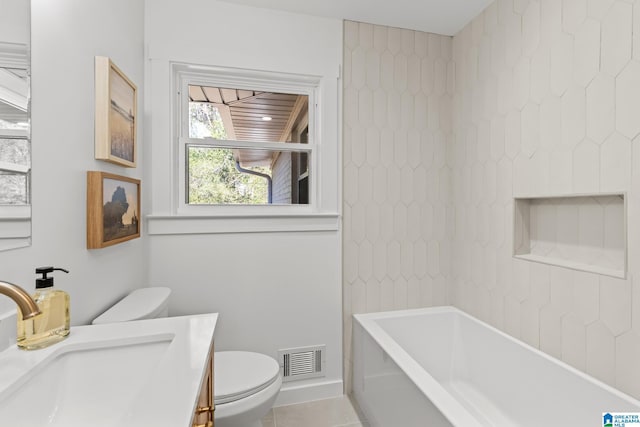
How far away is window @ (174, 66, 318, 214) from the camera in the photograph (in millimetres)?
2064

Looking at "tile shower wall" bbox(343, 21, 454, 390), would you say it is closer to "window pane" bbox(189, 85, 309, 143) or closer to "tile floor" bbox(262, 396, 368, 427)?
"tile floor" bbox(262, 396, 368, 427)

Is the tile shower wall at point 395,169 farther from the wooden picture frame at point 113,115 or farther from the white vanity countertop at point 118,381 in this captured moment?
the white vanity countertop at point 118,381

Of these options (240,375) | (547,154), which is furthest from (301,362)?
(547,154)

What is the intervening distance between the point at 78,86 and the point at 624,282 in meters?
2.16

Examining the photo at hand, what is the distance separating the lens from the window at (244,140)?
81.3 inches

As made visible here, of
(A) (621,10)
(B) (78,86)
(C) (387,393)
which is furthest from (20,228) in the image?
(A) (621,10)

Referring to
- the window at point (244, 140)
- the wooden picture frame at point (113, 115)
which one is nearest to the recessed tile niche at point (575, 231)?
the window at point (244, 140)

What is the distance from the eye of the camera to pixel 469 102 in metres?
2.20

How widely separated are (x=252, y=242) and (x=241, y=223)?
133 mm

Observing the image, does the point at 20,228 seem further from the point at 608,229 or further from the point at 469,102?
the point at 469,102

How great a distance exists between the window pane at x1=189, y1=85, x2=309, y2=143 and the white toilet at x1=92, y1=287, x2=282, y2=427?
1032 millimetres

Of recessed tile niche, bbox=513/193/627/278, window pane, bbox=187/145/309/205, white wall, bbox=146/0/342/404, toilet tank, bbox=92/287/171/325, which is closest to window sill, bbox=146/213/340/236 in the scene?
white wall, bbox=146/0/342/404

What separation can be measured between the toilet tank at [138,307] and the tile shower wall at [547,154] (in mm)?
1819

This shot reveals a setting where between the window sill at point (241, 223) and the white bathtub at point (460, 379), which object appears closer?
the white bathtub at point (460, 379)
